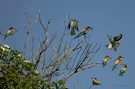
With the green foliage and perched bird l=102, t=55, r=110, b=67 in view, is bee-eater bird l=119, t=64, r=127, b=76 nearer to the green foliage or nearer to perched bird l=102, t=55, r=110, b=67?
perched bird l=102, t=55, r=110, b=67

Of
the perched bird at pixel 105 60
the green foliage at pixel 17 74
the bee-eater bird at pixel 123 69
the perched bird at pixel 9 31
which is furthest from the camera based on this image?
the bee-eater bird at pixel 123 69

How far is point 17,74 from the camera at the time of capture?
4.89m

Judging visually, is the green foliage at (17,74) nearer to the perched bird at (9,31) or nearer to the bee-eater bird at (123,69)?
the perched bird at (9,31)

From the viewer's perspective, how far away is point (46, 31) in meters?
7.39

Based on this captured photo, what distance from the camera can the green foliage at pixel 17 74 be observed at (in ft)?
15.4

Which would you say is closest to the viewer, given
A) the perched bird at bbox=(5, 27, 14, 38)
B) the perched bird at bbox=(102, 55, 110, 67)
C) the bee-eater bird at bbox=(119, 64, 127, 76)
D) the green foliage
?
the green foliage

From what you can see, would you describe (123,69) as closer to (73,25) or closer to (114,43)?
(114,43)

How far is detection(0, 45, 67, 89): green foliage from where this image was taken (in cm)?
471

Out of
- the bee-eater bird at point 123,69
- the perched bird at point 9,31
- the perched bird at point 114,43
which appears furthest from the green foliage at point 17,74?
the bee-eater bird at point 123,69

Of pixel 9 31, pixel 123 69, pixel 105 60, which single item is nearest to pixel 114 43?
pixel 105 60

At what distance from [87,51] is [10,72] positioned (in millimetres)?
2682

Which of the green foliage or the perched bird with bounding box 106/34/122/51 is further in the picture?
the perched bird with bounding box 106/34/122/51

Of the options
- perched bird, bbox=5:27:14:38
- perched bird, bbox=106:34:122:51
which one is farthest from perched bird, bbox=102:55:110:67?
perched bird, bbox=5:27:14:38

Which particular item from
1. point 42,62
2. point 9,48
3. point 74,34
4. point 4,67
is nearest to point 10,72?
point 4,67
